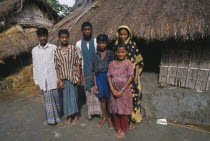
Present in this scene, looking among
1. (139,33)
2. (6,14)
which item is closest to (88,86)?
(139,33)

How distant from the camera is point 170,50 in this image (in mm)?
3617

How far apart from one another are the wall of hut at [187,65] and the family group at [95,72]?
1304 mm

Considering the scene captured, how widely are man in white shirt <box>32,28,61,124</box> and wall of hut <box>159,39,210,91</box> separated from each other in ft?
9.12

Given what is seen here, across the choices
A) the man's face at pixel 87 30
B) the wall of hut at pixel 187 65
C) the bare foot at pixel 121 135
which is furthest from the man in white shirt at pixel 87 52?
the wall of hut at pixel 187 65

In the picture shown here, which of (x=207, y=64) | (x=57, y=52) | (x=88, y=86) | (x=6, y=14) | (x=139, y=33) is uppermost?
(x=6, y=14)

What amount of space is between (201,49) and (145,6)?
1.90 meters

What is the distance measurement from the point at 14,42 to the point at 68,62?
5038 millimetres

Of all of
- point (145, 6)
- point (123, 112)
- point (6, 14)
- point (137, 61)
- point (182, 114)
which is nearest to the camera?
point (123, 112)

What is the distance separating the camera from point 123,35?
2576 millimetres

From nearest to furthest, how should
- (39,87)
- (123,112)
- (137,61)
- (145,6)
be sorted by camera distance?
1. (123,112)
2. (137,61)
3. (39,87)
4. (145,6)

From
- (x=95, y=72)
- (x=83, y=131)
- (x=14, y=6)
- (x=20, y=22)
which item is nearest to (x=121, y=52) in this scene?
(x=95, y=72)

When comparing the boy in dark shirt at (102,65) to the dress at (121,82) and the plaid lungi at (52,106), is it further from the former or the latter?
the plaid lungi at (52,106)

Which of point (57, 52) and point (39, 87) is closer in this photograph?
Answer: point (57, 52)

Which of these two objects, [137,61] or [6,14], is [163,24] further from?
[6,14]
